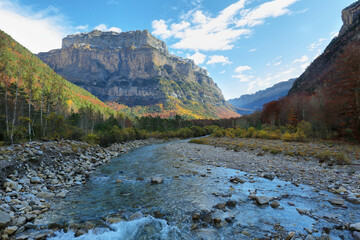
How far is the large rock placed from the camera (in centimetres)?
478

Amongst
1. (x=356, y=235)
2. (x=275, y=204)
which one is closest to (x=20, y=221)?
(x=275, y=204)

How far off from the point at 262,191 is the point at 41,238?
28.8 feet

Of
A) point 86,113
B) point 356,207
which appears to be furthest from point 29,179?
point 86,113

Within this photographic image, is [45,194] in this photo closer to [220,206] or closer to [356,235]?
[220,206]

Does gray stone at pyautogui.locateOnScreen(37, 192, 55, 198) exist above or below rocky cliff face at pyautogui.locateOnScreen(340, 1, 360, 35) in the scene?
below

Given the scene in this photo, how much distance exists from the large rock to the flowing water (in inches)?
40.3

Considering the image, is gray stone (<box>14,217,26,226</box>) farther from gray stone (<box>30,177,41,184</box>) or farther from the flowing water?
gray stone (<box>30,177,41,184</box>)

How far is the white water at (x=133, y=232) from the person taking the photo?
4918mm

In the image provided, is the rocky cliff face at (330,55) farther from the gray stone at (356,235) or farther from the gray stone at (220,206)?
the gray stone at (220,206)

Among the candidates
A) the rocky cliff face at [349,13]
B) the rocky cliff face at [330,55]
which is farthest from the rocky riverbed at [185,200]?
the rocky cliff face at [349,13]

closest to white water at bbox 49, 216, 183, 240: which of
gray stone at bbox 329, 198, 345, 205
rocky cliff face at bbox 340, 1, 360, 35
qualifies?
gray stone at bbox 329, 198, 345, 205

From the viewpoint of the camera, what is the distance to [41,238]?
4.66m

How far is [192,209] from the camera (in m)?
6.45

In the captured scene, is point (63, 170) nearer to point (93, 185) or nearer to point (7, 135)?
point (93, 185)
